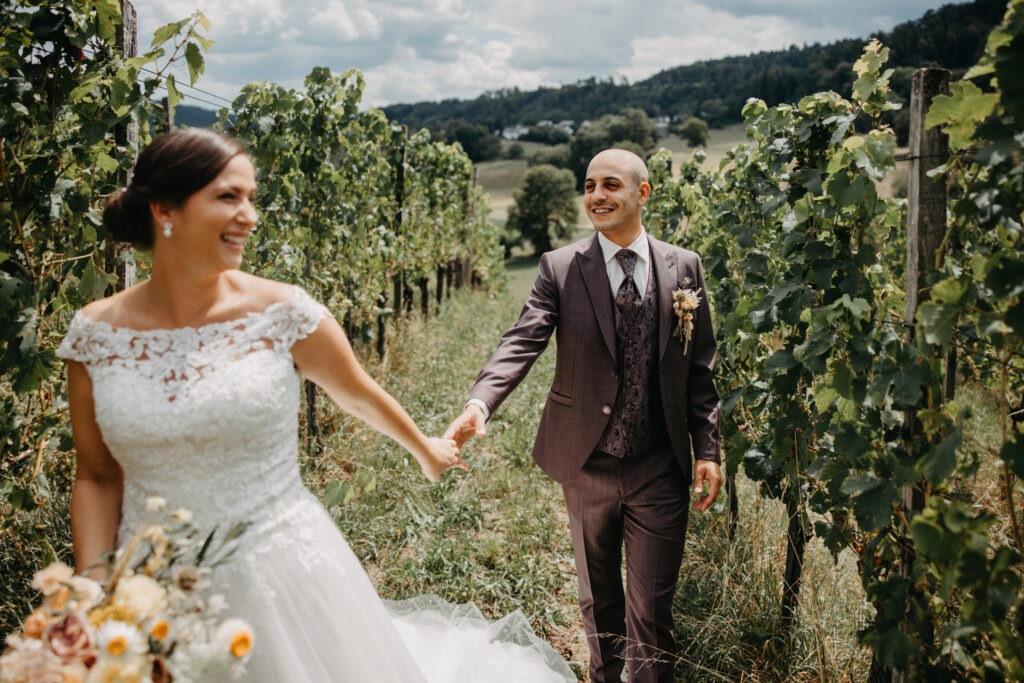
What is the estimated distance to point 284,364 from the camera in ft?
5.77

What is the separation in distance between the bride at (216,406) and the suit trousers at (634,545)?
3.36 feet

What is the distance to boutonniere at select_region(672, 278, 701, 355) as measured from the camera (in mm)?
2488

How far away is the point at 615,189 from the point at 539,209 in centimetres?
4817

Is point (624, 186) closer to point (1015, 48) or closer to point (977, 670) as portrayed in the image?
point (1015, 48)

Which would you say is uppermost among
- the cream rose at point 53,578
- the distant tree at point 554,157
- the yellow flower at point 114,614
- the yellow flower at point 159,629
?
the distant tree at point 554,157

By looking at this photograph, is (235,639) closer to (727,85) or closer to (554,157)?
Result: (554,157)

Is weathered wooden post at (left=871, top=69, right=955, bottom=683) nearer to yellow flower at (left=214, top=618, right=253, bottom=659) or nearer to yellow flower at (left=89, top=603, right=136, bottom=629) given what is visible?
yellow flower at (left=214, top=618, right=253, bottom=659)

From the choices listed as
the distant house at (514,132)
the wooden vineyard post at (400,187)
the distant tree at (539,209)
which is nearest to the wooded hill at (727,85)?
the distant house at (514,132)

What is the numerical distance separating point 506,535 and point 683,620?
1224 millimetres

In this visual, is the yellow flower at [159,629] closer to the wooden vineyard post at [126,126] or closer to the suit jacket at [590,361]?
the suit jacket at [590,361]

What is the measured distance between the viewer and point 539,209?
163 feet

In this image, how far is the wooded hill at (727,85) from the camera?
151 ft

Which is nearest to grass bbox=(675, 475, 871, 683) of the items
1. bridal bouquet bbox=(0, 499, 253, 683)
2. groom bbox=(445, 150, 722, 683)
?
groom bbox=(445, 150, 722, 683)

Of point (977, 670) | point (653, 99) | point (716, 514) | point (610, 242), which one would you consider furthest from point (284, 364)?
point (653, 99)
